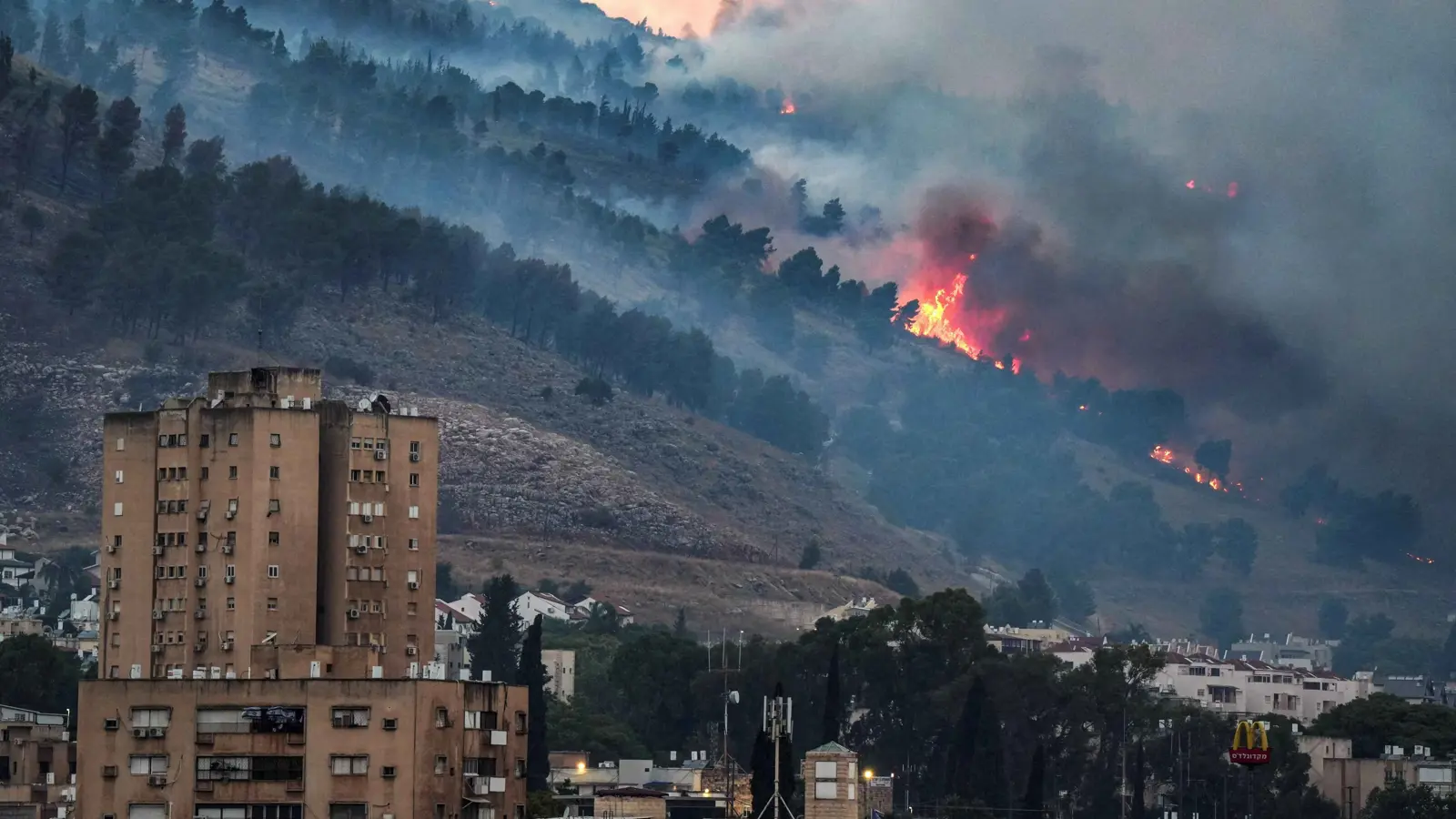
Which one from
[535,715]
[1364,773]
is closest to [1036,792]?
[535,715]

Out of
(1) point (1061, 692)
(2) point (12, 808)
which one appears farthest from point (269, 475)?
(1) point (1061, 692)

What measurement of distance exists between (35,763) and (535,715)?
1025 inches

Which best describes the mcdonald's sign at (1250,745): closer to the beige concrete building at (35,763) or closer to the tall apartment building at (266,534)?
the tall apartment building at (266,534)

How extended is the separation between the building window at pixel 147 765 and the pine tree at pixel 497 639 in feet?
267

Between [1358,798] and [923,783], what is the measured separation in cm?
2366

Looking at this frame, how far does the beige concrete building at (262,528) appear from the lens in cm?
13038

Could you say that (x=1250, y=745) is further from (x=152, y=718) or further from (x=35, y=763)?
(x=152, y=718)

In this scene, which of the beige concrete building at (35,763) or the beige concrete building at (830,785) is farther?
the beige concrete building at (35,763)

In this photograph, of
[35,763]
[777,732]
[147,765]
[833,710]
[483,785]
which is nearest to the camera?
[147,765]

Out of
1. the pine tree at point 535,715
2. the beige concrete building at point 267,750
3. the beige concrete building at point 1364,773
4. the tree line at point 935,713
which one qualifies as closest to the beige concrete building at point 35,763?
the beige concrete building at point 267,750

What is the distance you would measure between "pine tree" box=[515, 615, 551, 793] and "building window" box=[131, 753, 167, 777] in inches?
1256

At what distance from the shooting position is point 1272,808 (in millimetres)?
169625

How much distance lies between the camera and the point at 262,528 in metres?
131

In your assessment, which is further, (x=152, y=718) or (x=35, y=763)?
(x=35, y=763)
